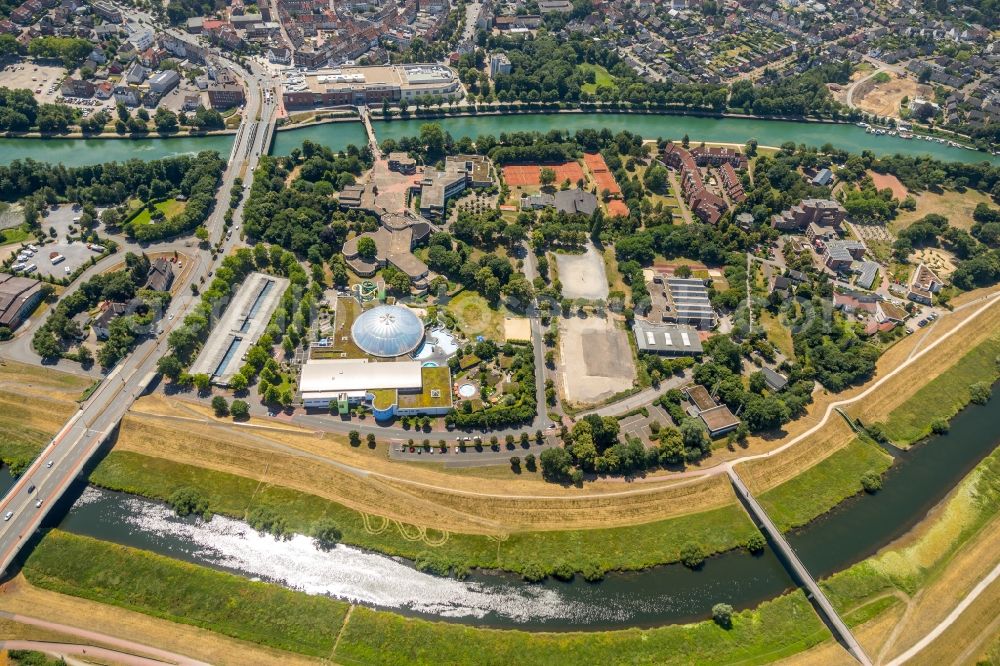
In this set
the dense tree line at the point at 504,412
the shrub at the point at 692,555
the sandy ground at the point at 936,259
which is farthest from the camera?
the sandy ground at the point at 936,259

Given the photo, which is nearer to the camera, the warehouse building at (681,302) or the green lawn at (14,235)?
the warehouse building at (681,302)

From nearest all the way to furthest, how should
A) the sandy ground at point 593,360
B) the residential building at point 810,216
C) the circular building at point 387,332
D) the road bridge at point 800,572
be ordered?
the road bridge at point 800,572
the sandy ground at point 593,360
the circular building at point 387,332
the residential building at point 810,216

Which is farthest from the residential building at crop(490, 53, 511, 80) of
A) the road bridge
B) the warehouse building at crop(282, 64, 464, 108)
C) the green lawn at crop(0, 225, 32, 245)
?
the road bridge

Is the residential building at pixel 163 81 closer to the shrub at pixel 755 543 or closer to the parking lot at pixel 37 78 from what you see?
the parking lot at pixel 37 78

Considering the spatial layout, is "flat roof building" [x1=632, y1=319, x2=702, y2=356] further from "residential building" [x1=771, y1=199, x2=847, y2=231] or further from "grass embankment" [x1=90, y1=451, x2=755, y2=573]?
"residential building" [x1=771, y1=199, x2=847, y2=231]

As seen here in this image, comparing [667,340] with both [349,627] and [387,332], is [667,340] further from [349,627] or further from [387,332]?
[349,627]

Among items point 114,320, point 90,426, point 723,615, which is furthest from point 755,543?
point 114,320

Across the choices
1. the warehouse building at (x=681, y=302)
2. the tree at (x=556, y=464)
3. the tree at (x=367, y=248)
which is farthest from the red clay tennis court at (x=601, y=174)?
the tree at (x=556, y=464)

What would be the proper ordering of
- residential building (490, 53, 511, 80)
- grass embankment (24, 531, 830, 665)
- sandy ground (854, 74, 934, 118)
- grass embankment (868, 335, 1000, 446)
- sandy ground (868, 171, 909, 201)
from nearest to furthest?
1. grass embankment (24, 531, 830, 665)
2. grass embankment (868, 335, 1000, 446)
3. sandy ground (868, 171, 909, 201)
4. residential building (490, 53, 511, 80)
5. sandy ground (854, 74, 934, 118)
